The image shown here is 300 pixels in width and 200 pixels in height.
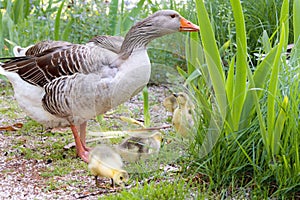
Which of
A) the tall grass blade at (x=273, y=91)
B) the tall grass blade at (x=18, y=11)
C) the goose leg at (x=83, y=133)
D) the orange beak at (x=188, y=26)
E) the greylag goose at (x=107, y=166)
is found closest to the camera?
the tall grass blade at (x=273, y=91)

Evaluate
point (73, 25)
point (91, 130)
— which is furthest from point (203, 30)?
point (73, 25)

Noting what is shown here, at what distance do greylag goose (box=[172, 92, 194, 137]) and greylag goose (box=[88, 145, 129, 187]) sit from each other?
0.43 meters

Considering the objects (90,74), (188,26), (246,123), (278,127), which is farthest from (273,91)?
(90,74)

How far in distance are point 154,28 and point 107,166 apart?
1.05 meters

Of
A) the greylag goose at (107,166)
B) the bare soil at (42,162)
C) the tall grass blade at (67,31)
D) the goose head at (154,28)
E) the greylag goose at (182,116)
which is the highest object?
the goose head at (154,28)

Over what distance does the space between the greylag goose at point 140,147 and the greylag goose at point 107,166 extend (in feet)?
0.45

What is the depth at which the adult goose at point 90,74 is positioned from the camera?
4016mm

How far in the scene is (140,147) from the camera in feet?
12.5

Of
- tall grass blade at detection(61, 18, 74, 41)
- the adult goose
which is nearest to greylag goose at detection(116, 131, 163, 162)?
the adult goose

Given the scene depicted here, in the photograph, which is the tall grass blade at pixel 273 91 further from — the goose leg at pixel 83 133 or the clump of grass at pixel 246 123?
the goose leg at pixel 83 133

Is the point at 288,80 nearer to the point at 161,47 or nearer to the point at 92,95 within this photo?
the point at 92,95

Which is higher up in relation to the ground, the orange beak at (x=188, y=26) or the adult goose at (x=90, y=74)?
the orange beak at (x=188, y=26)

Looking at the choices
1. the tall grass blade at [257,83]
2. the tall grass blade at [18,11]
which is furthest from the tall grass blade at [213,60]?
the tall grass blade at [18,11]

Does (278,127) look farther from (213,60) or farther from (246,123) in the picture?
(213,60)
